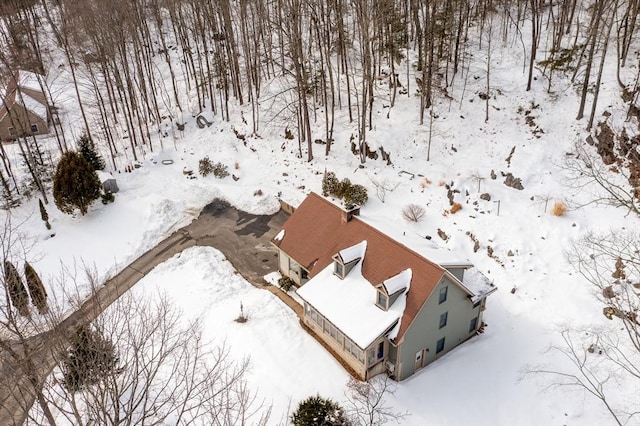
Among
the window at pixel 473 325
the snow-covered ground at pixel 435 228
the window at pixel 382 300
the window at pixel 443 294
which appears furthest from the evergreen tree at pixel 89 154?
the window at pixel 473 325

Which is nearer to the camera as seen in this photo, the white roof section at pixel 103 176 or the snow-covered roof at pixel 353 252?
the snow-covered roof at pixel 353 252

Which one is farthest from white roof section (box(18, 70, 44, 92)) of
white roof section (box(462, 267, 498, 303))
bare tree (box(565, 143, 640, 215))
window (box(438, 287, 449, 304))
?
bare tree (box(565, 143, 640, 215))

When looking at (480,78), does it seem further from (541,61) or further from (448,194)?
(448,194)

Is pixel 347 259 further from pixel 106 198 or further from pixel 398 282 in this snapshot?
pixel 106 198

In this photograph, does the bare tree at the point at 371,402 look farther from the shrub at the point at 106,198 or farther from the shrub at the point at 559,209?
the shrub at the point at 106,198

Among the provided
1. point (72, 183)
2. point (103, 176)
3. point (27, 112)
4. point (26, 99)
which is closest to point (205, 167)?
point (103, 176)

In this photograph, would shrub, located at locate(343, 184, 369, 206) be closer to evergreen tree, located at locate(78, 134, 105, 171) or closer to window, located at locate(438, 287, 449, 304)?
window, located at locate(438, 287, 449, 304)

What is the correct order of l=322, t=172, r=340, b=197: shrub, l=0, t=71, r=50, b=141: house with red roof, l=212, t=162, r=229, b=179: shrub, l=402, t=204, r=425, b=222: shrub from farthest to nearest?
l=0, t=71, r=50, b=141: house with red roof, l=212, t=162, r=229, b=179: shrub, l=322, t=172, r=340, b=197: shrub, l=402, t=204, r=425, b=222: shrub
